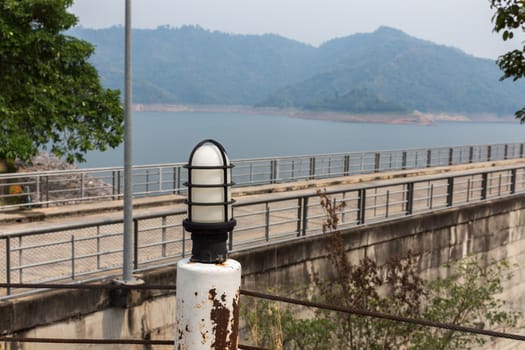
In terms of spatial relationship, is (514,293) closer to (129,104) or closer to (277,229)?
(277,229)

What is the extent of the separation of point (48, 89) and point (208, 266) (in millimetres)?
19018

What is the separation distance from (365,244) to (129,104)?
657cm

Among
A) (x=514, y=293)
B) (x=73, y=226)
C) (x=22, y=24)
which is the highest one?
(x=22, y=24)

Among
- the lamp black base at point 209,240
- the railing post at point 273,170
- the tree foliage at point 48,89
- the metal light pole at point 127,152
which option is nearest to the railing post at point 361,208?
the metal light pole at point 127,152

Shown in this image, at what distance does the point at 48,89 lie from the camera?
21375 mm

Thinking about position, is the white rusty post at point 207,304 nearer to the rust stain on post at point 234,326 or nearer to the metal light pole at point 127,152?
the rust stain on post at point 234,326

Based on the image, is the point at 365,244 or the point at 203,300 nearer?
the point at 203,300

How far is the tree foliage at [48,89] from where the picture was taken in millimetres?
20438

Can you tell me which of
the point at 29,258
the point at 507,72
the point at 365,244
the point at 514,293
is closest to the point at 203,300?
the point at 507,72

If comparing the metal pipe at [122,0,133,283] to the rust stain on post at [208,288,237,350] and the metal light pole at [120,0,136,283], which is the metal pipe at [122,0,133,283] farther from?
the rust stain on post at [208,288,237,350]

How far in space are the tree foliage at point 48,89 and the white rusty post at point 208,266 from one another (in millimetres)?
17574

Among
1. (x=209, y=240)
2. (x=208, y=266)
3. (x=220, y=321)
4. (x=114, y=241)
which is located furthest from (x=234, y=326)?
(x=114, y=241)

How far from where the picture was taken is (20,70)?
21484 millimetres

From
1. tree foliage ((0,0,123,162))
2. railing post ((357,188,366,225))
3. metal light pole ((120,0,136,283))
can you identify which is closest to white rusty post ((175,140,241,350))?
metal light pole ((120,0,136,283))
